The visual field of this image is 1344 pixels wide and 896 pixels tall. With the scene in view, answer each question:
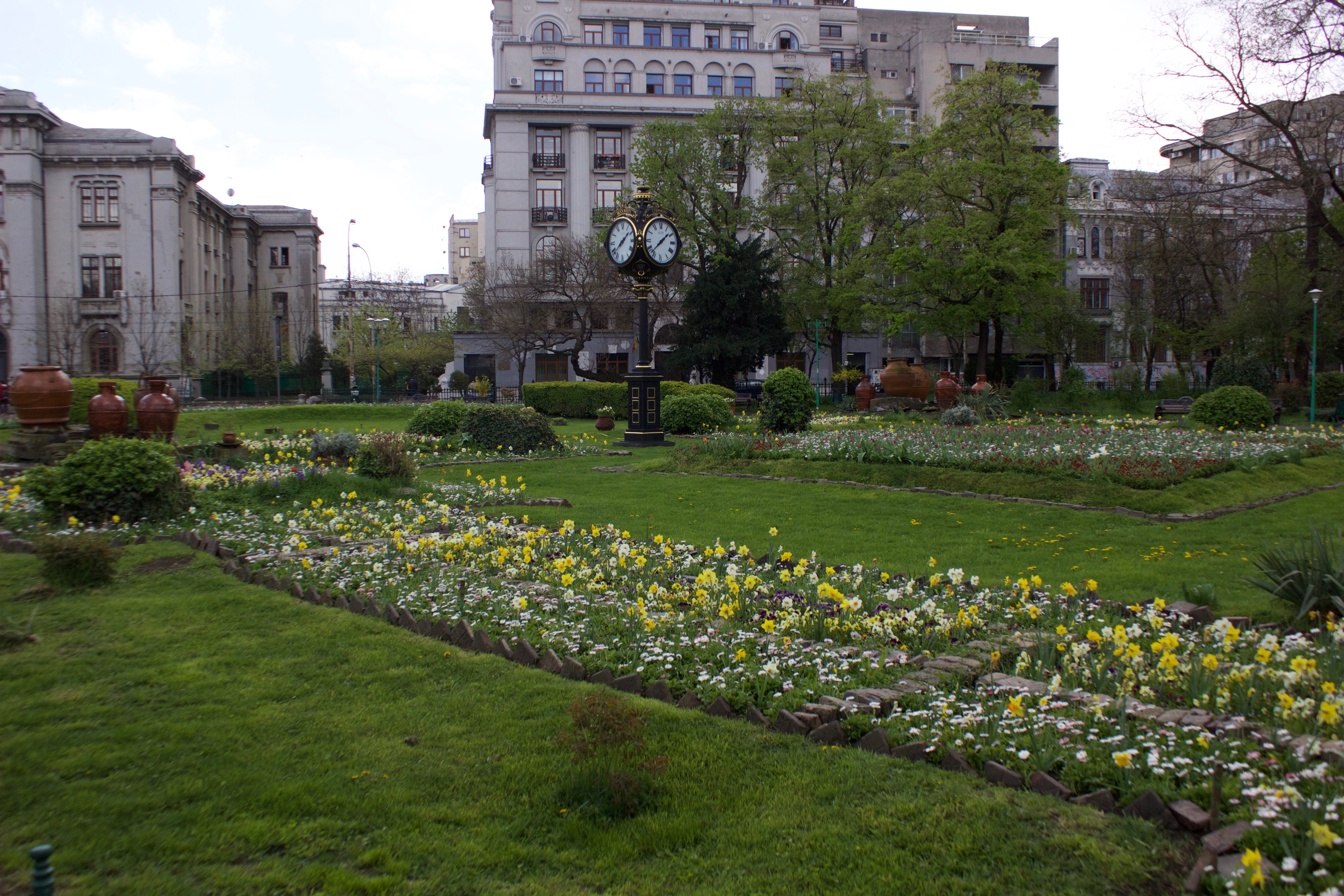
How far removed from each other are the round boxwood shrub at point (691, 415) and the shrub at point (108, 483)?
14.8 metres

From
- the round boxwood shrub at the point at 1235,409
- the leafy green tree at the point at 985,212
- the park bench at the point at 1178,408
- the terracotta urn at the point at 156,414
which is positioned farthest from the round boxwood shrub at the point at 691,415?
the leafy green tree at the point at 985,212

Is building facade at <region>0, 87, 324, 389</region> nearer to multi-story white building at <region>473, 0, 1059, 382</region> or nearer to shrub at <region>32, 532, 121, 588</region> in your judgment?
multi-story white building at <region>473, 0, 1059, 382</region>

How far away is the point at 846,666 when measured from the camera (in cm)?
489

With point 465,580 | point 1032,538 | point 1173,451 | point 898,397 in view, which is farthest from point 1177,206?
point 465,580

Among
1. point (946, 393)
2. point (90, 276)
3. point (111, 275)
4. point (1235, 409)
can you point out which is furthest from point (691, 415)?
point (90, 276)

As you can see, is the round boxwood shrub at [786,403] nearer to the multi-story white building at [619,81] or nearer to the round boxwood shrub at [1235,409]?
the round boxwood shrub at [1235,409]

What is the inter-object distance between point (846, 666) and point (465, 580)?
327 cm

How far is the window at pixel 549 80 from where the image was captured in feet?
179

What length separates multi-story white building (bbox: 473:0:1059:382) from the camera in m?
53.0

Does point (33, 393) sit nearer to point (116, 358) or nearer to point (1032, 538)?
point (1032, 538)

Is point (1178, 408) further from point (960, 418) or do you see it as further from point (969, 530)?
point (969, 530)

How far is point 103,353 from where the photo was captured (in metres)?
54.0

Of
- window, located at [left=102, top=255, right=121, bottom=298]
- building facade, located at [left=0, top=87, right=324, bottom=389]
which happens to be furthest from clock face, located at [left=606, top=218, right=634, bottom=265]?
window, located at [left=102, top=255, right=121, bottom=298]

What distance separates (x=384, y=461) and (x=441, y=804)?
31.3 ft
